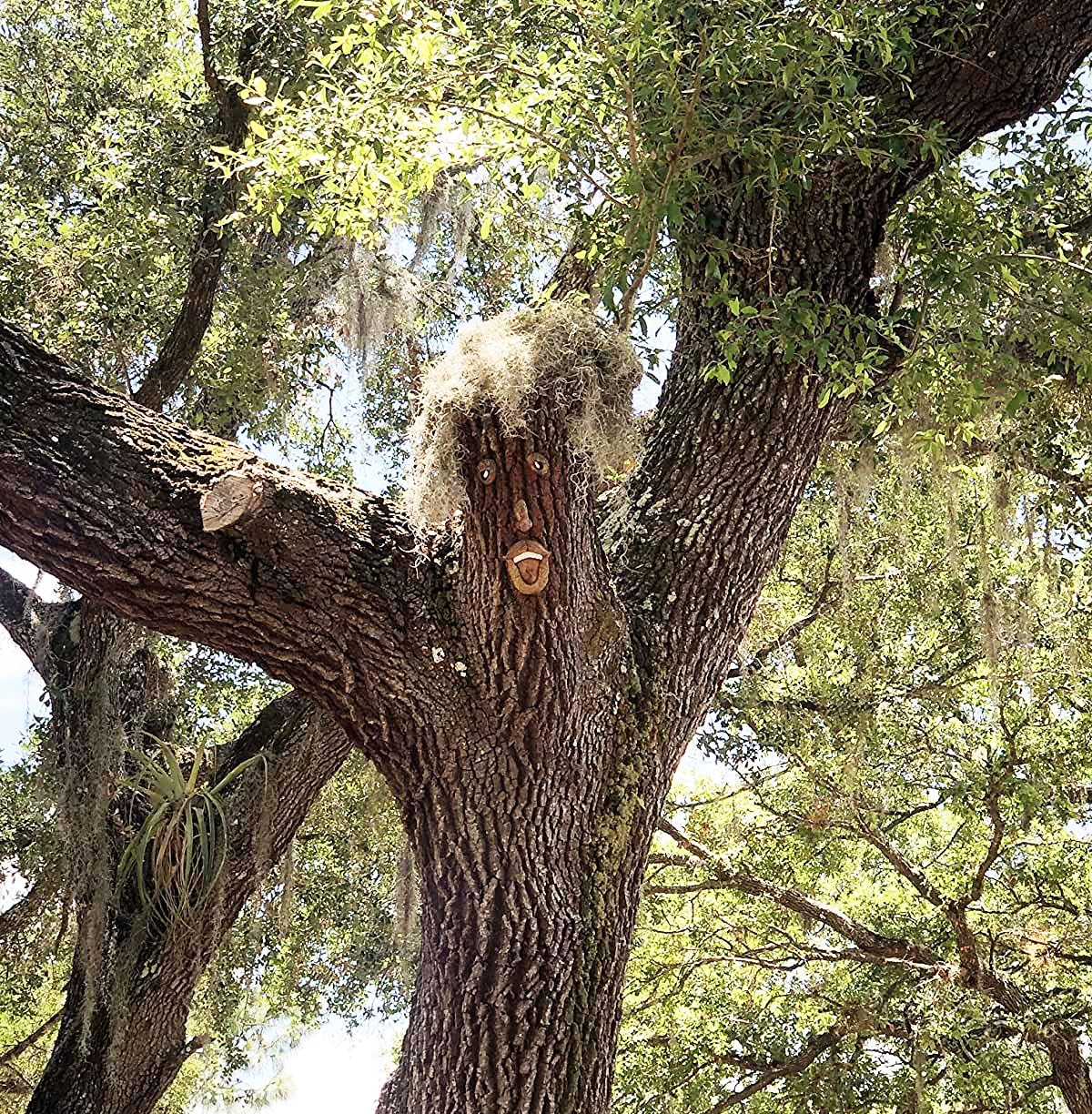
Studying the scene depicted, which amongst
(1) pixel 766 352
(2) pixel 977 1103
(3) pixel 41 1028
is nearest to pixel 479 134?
(1) pixel 766 352

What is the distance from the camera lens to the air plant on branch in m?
4.50

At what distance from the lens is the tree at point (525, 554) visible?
8.84 ft

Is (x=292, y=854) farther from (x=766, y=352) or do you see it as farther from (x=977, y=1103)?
(x=977, y=1103)

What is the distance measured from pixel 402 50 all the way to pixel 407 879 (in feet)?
9.27

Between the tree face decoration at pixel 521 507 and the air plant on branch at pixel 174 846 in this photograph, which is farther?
the air plant on branch at pixel 174 846

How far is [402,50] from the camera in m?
2.88

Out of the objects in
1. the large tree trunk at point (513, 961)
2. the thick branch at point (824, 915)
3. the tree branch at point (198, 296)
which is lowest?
the large tree trunk at point (513, 961)

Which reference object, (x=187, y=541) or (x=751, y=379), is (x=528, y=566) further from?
(x=751, y=379)

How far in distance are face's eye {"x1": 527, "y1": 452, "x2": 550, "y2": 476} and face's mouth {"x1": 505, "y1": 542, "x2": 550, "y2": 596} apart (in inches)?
6.4

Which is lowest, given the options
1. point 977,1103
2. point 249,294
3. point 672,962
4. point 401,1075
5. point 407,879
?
point 401,1075

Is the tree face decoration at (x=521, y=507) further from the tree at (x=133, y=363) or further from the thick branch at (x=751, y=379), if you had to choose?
the tree at (x=133, y=363)

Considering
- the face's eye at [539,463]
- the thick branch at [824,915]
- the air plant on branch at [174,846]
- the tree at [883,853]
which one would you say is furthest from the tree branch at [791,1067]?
the face's eye at [539,463]

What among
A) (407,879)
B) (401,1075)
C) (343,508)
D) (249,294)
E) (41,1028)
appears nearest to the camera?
(401,1075)

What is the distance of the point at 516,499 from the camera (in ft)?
8.93
